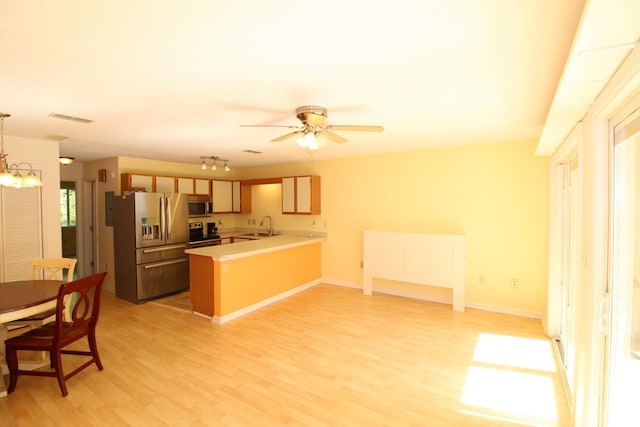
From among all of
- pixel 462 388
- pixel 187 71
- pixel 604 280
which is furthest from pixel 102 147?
pixel 604 280

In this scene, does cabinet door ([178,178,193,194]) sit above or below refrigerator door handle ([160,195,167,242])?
above

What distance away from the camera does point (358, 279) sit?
559 cm

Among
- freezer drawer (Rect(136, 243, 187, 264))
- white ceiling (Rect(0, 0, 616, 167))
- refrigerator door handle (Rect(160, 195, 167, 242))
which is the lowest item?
freezer drawer (Rect(136, 243, 187, 264))

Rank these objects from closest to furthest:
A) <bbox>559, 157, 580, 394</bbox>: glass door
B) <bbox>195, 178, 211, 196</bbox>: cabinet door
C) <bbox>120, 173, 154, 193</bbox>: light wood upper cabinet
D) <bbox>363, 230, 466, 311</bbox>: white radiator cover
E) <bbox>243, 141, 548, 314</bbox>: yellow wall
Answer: <bbox>559, 157, 580, 394</bbox>: glass door < <bbox>243, 141, 548, 314</bbox>: yellow wall < <bbox>363, 230, 466, 311</bbox>: white radiator cover < <bbox>120, 173, 154, 193</bbox>: light wood upper cabinet < <bbox>195, 178, 211, 196</bbox>: cabinet door

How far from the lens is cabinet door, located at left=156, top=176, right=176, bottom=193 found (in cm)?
559

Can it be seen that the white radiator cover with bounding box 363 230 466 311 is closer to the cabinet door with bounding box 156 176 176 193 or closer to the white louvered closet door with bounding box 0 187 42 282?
the cabinet door with bounding box 156 176 176 193

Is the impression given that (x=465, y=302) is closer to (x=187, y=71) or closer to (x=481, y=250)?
(x=481, y=250)

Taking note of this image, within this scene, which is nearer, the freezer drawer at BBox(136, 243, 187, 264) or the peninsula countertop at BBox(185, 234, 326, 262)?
the peninsula countertop at BBox(185, 234, 326, 262)

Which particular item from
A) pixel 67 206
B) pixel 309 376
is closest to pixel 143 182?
pixel 67 206

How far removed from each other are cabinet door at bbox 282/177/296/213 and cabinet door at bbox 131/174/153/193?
2.37 m

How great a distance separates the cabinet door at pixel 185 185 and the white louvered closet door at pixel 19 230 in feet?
6.99

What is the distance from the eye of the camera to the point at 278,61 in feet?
6.06

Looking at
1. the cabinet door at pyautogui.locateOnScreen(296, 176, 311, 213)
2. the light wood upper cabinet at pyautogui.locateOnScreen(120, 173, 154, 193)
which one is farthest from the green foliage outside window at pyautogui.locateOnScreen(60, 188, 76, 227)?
the cabinet door at pyautogui.locateOnScreen(296, 176, 311, 213)

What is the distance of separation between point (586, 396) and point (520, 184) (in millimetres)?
3023
